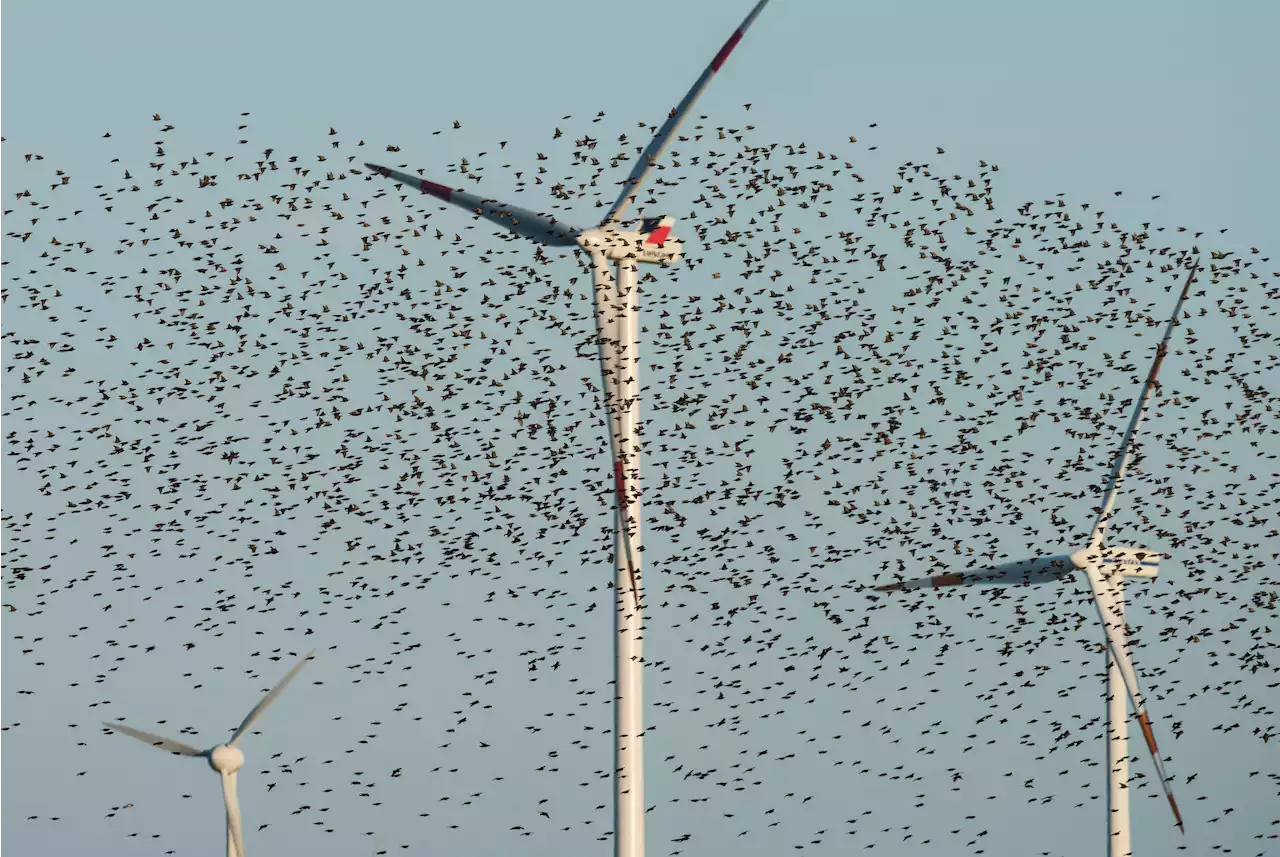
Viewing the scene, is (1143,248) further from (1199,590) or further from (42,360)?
(42,360)

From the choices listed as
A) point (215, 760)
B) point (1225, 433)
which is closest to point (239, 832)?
point (215, 760)

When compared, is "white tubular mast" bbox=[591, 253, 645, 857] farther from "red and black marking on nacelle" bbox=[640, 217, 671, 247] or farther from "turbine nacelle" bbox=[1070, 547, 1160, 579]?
"turbine nacelle" bbox=[1070, 547, 1160, 579]

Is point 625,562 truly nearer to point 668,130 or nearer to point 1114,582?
point 668,130

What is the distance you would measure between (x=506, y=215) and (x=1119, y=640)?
2976 cm

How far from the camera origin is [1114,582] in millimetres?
77188

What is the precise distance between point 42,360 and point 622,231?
16956 mm

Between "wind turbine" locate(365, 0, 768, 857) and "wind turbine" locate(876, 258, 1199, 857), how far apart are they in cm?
1427

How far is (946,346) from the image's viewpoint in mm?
52281

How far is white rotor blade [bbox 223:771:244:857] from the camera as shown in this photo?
69.1 m

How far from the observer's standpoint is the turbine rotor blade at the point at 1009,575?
246ft

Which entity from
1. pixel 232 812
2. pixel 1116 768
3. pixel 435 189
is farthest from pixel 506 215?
pixel 1116 768

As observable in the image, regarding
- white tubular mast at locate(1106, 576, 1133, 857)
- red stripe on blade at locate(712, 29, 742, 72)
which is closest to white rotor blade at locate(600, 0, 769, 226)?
red stripe on blade at locate(712, 29, 742, 72)

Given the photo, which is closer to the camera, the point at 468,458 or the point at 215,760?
the point at 468,458

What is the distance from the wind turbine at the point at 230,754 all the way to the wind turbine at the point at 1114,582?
21919 mm
